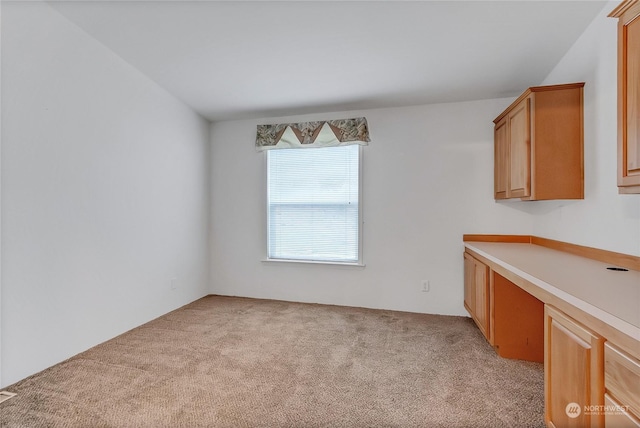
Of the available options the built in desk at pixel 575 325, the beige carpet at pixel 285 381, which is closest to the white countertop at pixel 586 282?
the built in desk at pixel 575 325

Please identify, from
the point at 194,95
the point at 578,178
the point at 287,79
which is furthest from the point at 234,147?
the point at 578,178

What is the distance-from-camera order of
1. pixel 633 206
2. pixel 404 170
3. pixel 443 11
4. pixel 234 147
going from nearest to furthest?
pixel 633 206, pixel 443 11, pixel 404 170, pixel 234 147

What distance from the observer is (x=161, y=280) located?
3.43 metres

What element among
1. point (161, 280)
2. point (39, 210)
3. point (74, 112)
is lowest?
point (161, 280)

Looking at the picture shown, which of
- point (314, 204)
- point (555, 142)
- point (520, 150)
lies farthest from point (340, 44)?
point (314, 204)

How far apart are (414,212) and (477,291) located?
1114mm

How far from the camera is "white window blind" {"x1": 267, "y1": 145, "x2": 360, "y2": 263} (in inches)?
151

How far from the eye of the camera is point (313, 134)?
387cm

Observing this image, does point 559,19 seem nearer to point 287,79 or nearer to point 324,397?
point 287,79

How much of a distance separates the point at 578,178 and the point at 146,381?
136 inches

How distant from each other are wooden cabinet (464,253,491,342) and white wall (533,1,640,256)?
2.34 ft

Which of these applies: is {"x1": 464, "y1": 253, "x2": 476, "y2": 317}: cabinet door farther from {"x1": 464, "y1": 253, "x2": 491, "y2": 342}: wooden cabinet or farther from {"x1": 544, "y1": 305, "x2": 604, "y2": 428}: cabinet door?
{"x1": 544, "y1": 305, "x2": 604, "y2": 428}: cabinet door

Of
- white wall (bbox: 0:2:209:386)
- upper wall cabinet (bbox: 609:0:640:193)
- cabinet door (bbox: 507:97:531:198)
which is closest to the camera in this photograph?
upper wall cabinet (bbox: 609:0:640:193)

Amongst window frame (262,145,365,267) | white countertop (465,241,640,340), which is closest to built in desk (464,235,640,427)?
white countertop (465,241,640,340)
